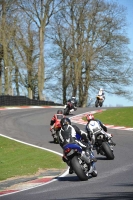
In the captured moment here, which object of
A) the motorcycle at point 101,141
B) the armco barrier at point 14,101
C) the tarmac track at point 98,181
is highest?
the armco barrier at point 14,101

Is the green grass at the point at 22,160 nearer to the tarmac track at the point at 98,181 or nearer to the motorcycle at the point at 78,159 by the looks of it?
the tarmac track at the point at 98,181

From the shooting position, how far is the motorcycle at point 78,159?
12.7m

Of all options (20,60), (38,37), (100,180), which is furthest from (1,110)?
(100,180)

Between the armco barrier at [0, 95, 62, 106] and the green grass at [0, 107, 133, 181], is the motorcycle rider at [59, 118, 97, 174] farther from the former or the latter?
the armco barrier at [0, 95, 62, 106]

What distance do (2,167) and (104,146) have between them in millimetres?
3282

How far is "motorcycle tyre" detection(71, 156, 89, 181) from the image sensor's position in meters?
12.5

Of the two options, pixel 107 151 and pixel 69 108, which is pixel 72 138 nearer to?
pixel 107 151

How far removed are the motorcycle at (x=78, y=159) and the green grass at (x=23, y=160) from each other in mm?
2627

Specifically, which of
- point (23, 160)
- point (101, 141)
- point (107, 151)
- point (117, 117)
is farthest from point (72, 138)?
point (117, 117)

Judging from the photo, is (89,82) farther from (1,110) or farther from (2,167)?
(2,167)

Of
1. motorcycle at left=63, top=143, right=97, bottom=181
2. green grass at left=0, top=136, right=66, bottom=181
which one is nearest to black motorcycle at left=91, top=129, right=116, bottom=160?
green grass at left=0, top=136, right=66, bottom=181

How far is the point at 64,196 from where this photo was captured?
10281 mm

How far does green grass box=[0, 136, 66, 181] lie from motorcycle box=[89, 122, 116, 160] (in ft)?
4.02

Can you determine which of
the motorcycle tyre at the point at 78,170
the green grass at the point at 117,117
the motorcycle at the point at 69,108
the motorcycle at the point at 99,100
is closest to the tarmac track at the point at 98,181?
the motorcycle tyre at the point at 78,170
